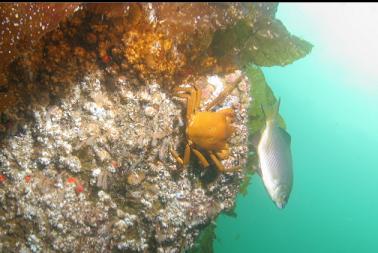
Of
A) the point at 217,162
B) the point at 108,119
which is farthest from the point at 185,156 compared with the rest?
the point at 108,119

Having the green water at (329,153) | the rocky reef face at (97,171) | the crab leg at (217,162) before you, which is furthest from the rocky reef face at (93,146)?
the green water at (329,153)

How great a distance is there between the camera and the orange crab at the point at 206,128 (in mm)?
2569

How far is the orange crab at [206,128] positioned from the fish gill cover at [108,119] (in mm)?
171

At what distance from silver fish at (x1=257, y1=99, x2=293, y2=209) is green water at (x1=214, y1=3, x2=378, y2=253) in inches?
2099

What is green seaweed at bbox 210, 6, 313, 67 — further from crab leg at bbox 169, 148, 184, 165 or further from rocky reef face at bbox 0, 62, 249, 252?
crab leg at bbox 169, 148, 184, 165

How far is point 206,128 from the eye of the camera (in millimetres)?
2564

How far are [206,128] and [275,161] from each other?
109 centimetres

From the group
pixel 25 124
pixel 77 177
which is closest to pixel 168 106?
pixel 77 177

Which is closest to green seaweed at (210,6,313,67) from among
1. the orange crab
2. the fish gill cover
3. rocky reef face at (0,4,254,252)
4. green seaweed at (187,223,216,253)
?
the fish gill cover

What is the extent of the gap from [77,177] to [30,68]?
0.97 metres

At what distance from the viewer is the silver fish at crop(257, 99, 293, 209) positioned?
3301 mm

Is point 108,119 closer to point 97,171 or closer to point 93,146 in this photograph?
point 93,146

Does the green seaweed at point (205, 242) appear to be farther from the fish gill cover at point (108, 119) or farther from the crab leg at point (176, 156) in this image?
the crab leg at point (176, 156)

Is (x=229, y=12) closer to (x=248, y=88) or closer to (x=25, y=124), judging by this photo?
(x=248, y=88)
